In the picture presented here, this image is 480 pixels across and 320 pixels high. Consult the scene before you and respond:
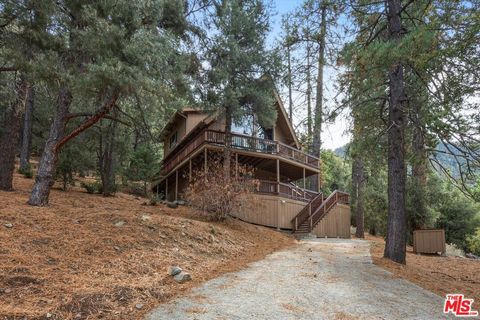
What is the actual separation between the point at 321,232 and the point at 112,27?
574 inches

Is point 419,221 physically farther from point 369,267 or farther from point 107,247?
point 107,247

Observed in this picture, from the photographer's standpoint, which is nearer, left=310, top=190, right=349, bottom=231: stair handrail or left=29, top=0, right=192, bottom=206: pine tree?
left=29, top=0, right=192, bottom=206: pine tree

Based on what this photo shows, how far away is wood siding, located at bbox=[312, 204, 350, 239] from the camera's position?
17.7 m

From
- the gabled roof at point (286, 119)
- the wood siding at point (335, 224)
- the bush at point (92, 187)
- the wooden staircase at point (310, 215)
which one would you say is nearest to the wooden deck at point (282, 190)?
the wooden staircase at point (310, 215)

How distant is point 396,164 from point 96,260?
7259 mm

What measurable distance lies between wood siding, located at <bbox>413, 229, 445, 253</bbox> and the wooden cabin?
5002mm

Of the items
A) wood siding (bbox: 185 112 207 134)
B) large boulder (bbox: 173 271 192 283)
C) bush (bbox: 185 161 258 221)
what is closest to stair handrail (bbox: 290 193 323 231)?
bush (bbox: 185 161 258 221)

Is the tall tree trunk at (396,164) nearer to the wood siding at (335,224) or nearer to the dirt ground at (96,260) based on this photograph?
the dirt ground at (96,260)

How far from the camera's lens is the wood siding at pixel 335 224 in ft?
58.1

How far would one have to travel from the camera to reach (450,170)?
7789mm

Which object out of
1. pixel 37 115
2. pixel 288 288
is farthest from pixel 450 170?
pixel 37 115

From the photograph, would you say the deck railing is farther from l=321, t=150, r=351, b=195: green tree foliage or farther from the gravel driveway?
l=321, t=150, r=351, b=195: green tree foliage

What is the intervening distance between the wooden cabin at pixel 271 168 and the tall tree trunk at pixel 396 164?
22.2 feet

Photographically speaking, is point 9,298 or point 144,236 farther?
point 144,236
